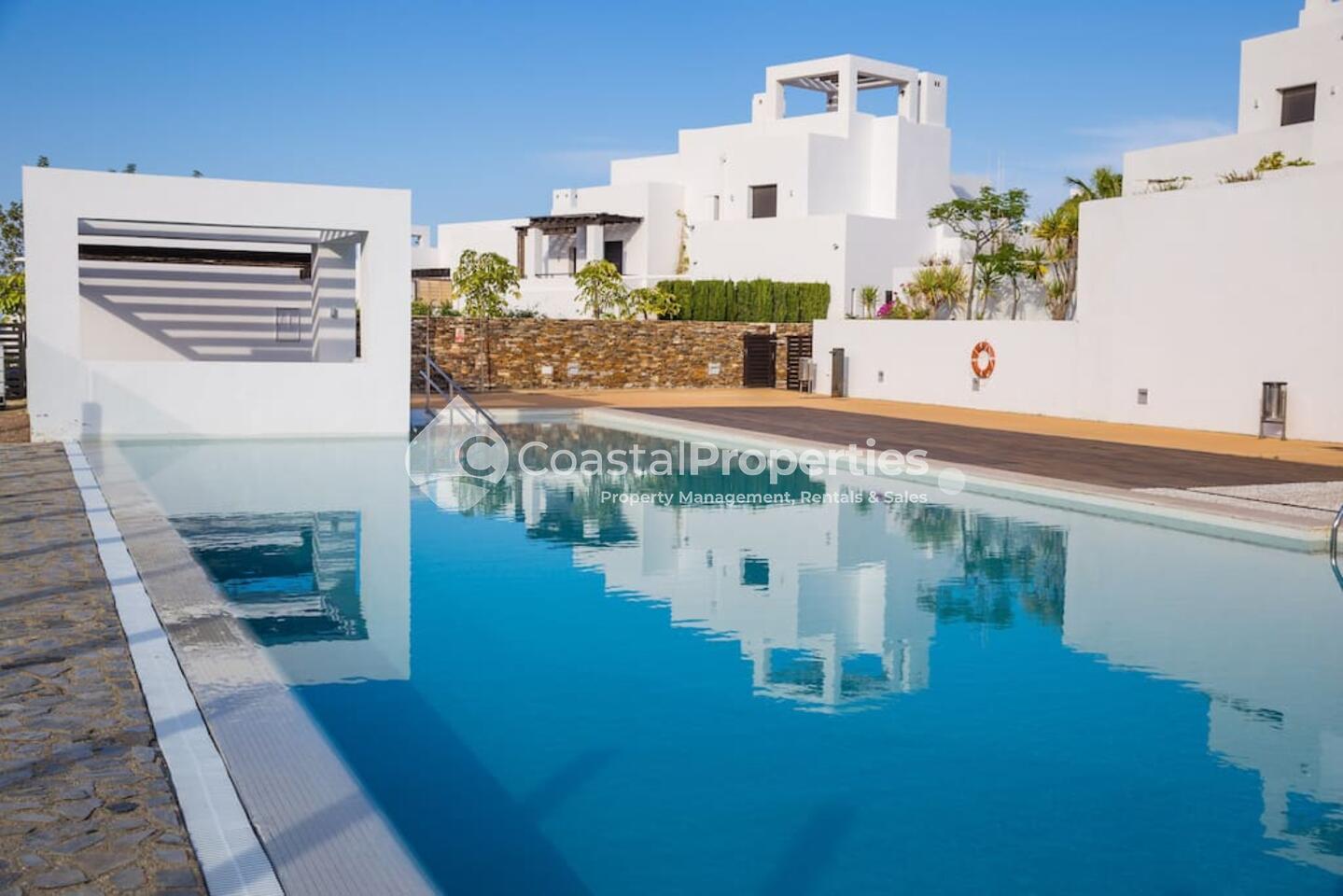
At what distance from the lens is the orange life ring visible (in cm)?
2388

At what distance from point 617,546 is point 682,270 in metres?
35.2

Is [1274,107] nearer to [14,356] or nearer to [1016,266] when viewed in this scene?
[1016,266]

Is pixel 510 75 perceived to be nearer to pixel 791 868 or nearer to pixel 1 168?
pixel 1 168

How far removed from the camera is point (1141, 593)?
27.3 feet

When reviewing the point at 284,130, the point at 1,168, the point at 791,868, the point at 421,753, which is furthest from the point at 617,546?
the point at 1,168

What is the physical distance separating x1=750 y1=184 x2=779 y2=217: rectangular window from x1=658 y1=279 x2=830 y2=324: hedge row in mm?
5094

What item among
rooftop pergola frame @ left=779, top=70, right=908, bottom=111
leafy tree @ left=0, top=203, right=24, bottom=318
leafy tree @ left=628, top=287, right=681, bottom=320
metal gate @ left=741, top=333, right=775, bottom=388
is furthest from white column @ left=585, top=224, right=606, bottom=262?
leafy tree @ left=0, top=203, right=24, bottom=318

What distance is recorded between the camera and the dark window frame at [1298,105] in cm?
2991

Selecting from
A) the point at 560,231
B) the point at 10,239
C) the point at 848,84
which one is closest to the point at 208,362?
the point at 10,239

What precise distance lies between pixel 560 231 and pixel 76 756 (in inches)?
1751

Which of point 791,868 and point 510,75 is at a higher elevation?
point 510,75

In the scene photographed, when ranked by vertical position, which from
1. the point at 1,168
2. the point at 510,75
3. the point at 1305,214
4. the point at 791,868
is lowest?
the point at 791,868

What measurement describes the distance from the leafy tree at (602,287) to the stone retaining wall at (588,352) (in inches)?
220

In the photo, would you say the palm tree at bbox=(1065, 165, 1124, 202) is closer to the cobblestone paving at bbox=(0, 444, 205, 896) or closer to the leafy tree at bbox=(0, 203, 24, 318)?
the leafy tree at bbox=(0, 203, 24, 318)
